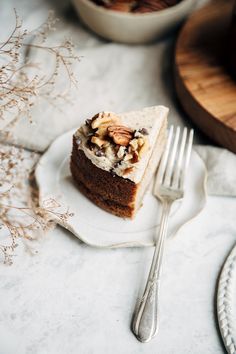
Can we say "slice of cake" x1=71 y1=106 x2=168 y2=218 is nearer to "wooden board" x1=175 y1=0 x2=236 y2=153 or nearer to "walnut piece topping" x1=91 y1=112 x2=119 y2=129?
"walnut piece topping" x1=91 y1=112 x2=119 y2=129

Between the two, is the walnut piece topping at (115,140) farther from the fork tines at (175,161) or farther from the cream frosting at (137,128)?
the fork tines at (175,161)

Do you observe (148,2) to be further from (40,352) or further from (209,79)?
(40,352)

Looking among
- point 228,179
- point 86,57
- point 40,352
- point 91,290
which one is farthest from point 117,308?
point 86,57

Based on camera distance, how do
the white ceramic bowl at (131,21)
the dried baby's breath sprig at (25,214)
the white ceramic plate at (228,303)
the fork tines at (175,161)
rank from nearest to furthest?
the white ceramic plate at (228,303) → the dried baby's breath sprig at (25,214) → the fork tines at (175,161) → the white ceramic bowl at (131,21)

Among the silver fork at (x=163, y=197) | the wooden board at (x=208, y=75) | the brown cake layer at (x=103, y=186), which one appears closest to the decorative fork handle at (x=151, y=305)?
the silver fork at (x=163, y=197)

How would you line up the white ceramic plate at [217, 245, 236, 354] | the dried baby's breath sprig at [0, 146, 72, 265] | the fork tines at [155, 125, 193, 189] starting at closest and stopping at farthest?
the white ceramic plate at [217, 245, 236, 354] < the dried baby's breath sprig at [0, 146, 72, 265] < the fork tines at [155, 125, 193, 189]

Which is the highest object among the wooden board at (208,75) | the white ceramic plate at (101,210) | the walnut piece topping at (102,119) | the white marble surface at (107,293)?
the walnut piece topping at (102,119)

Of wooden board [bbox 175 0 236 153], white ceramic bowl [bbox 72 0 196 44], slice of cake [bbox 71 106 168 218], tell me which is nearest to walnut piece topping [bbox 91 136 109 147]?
slice of cake [bbox 71 106 168 218]

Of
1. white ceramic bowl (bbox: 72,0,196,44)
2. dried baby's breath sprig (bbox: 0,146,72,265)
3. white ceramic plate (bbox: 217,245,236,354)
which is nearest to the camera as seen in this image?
white ceramic plate (bbox: 217,245,236,354)
